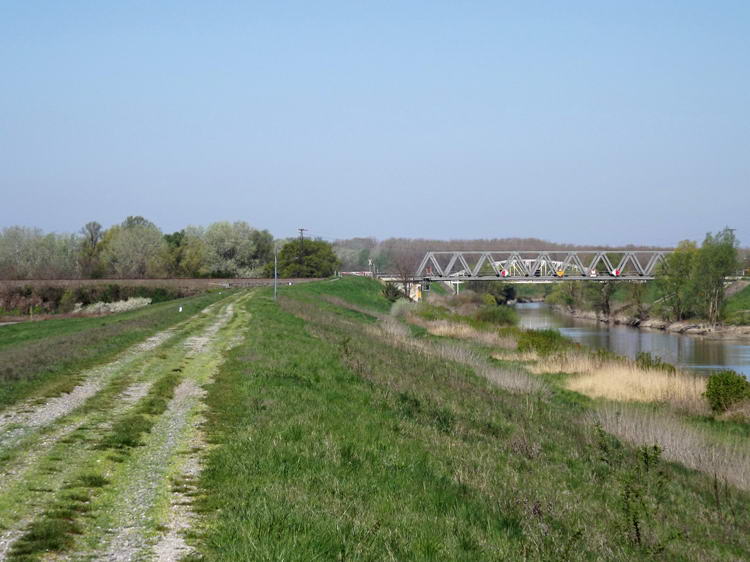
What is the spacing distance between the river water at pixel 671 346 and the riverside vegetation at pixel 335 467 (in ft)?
79.1

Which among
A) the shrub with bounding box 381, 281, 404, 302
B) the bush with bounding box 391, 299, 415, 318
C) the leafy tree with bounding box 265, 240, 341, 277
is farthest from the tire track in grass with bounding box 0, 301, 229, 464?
the leafy tree with bounding box 265, 240, 341, 277

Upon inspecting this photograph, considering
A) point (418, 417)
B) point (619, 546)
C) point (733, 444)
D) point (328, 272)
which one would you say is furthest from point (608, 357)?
point (328, 272)

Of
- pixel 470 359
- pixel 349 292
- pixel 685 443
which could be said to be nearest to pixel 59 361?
pixel 685 443

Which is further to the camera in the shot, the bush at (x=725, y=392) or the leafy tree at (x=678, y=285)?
the leafy tree at (x=678, y=285)

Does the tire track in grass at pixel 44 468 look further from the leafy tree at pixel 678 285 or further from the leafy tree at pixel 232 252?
the leafy tree at pixel 232 252

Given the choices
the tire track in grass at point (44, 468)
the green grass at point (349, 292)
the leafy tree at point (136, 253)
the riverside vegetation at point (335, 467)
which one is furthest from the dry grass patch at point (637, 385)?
the leafy tree at point (136, 253)

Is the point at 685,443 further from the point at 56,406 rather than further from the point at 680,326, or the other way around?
the point at 680,326

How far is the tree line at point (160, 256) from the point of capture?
119188mm

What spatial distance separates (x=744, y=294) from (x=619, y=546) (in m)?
94.4

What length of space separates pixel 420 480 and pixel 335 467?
1.13 m

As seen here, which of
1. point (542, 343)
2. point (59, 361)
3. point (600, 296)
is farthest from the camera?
point (600, 296)

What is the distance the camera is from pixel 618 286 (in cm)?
10506

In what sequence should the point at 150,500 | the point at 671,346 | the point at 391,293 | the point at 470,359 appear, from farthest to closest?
1. the point at 391,293
2. the point at 671,346
3. the point at 470,359
4. the point at 150,500

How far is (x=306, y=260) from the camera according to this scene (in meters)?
120
